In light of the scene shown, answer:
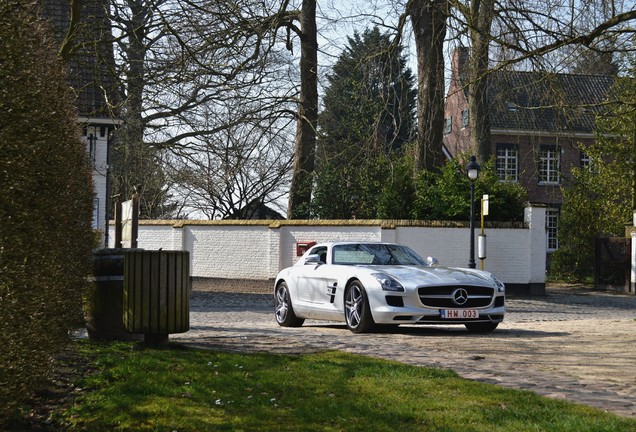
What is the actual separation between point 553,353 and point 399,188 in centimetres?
1872

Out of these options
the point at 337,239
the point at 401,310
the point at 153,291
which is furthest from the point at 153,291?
the point at 337,239

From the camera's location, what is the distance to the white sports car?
46.6 ft

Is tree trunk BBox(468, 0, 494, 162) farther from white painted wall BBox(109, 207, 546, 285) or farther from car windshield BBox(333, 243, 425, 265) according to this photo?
car windshield BBox(333, 243, 425, 265)

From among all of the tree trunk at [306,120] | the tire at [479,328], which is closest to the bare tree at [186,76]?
the tree trunk at [306,120]

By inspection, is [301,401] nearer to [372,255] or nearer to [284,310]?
[372,255]

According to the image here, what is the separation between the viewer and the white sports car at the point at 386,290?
14.2 m

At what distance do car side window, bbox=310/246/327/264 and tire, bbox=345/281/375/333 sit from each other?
1.39 m

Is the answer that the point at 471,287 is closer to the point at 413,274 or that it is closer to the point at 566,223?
the point at 413,274

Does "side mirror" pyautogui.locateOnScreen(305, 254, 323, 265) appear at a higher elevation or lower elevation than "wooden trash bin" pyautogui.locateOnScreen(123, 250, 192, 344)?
higher

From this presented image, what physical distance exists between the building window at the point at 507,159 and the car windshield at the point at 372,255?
1583 inches

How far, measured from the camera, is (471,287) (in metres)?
14.6

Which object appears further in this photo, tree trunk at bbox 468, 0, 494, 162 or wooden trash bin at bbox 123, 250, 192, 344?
tree trunk at bbox 468, 0, 494, 162

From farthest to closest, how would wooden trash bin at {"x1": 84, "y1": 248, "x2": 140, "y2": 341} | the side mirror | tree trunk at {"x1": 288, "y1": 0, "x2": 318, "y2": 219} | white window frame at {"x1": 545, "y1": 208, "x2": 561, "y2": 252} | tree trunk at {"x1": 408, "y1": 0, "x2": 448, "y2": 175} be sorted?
white window frame at {"x1": 545, "y1": 208, "x2": 561, "y2": 252} → tree trunk at {"x1": 288, "y1": 0, "x2": 318, "y2": 219} → tree trunk at {"x1": 408, "y1": 0, "x2": 448, "y2": 175} → the side mirror → wooden trash bin at {"x1": 84, "y1": 248, "x2": 140, "y2": 341}

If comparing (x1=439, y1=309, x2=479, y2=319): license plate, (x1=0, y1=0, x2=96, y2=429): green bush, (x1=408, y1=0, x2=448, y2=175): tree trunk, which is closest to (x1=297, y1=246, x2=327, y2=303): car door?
(x1=439, y1=309, x2=479, y2=319): license plate
